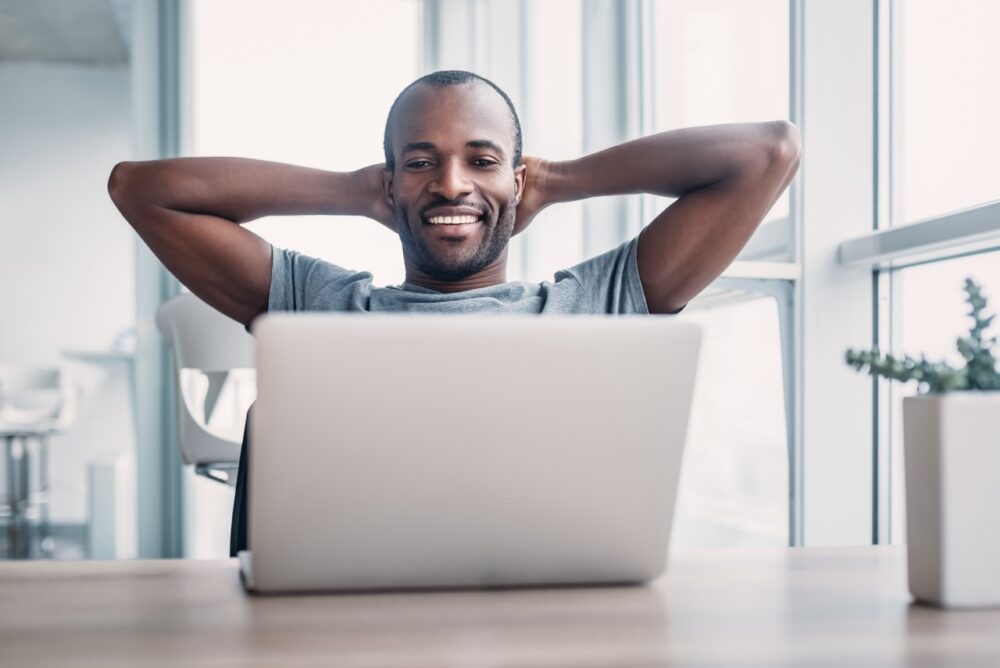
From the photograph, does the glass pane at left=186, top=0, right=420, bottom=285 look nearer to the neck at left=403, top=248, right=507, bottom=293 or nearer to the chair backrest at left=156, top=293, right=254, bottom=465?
the chair backrest at left=156, top=293, right=254, bottom=465

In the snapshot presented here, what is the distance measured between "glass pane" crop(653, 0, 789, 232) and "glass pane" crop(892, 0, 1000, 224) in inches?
10.4

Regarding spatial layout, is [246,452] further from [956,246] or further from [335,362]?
[956,246]

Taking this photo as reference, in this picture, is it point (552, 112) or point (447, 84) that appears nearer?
point (447, 84)

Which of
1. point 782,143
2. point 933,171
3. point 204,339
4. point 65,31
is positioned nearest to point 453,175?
point 782,143

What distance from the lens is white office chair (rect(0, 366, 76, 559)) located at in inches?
175

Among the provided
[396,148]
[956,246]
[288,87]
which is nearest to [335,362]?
[396,148]

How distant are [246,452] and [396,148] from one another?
51 centimetres

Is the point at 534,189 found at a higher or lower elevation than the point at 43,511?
higher

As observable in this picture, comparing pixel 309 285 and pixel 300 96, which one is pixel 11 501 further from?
pixel 309 285

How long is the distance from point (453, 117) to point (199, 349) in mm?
1208

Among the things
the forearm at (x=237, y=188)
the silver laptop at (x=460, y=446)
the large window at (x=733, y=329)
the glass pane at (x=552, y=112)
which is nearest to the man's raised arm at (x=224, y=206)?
the forearm at (x=237, y=188)

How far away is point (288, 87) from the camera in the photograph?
3.66 metres

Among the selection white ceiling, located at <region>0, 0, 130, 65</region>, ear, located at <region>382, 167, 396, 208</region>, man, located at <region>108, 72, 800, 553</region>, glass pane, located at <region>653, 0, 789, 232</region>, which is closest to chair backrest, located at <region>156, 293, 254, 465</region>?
man, located at <region>108, 72, 800, 553</region>

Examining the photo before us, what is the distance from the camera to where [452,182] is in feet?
4.69
